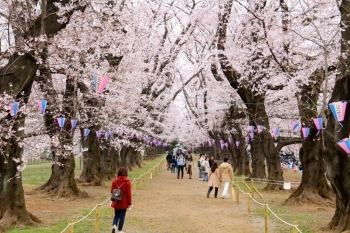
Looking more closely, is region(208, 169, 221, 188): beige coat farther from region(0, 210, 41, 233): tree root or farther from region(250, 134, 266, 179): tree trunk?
region(0, 210, 41, 233): tree root

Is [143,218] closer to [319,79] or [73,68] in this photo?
[73,68]

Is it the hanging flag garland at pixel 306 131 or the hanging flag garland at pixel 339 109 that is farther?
the hanging flag garland at pixel 306 131

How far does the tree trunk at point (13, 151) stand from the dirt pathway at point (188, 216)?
9.29 feet

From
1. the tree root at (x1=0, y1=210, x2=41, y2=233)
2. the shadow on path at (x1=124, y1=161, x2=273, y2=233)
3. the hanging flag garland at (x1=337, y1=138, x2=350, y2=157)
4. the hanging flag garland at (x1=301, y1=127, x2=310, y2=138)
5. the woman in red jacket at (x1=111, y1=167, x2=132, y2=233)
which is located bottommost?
the shadow on path at (x1=124, y1=161, x2=273, y2=233)

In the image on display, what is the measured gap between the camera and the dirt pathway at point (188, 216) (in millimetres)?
11398

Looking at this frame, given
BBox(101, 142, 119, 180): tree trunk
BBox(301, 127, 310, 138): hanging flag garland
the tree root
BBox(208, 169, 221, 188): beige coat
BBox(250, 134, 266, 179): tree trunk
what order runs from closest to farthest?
the tree root → BBox(301, 127, 310, 138): hanging flag garland → BBox(208, 169, 221, 188): beige coat → BBox(250, 134, 266, 179): tree trunk → BBox(101, 142, 119, 180): tree trunk

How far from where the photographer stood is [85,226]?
1127cm

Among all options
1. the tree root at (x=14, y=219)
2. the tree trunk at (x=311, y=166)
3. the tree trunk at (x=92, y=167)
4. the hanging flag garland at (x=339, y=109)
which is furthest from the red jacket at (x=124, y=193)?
the tree trunk at (x=92, y=167)

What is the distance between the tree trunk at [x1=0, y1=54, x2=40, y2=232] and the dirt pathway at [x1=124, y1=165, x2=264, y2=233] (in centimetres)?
283

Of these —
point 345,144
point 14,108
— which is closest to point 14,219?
point 14,108

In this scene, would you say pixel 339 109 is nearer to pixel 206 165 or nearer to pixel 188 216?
pixel 188 216

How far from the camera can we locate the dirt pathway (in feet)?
37.4

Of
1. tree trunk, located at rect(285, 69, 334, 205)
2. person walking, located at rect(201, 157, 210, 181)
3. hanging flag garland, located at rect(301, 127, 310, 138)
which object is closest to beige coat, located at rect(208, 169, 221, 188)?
tree trunk, located at rect(285, 69, 334, 205)

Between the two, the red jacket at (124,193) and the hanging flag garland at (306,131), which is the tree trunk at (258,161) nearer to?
the hanging flag garland at (306,131)
